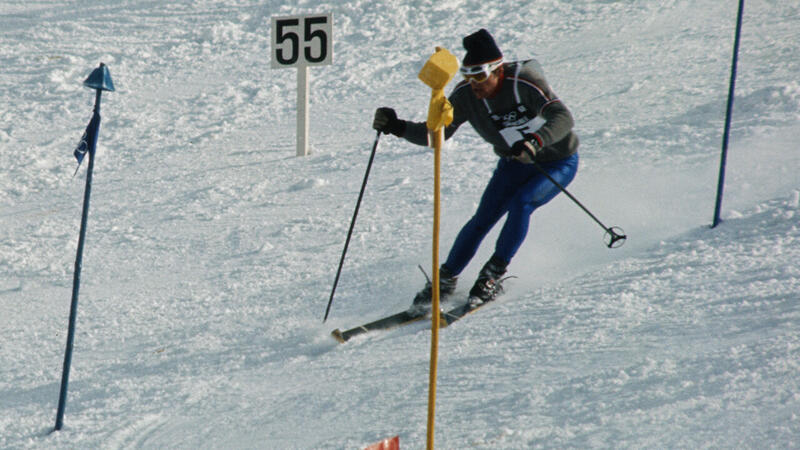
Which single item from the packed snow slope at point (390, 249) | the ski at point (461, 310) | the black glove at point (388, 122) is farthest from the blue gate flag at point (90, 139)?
the ski at point (461, 310)

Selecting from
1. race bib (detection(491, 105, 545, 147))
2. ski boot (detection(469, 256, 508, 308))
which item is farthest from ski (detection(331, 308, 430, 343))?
race bib (detection(491, 105, 545, 147))

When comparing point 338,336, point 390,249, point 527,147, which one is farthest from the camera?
point 390,249

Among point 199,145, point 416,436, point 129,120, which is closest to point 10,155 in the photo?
point 129,120

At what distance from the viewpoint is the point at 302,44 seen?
7434mm

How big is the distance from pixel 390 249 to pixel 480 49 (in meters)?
1.86

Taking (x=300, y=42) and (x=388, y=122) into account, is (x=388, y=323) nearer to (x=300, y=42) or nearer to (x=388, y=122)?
(x=388, y=122)

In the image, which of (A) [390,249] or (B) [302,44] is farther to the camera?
(B) [302,44]

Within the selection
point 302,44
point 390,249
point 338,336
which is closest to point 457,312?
point 338,336

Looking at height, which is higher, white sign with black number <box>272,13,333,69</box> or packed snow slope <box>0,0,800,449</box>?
white sign with black number <box>272,13,333,69</box>

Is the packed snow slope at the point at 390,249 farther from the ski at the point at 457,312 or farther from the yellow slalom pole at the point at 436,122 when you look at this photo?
the yellow slalom pole at the point at 436,122

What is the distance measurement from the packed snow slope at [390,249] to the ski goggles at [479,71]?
1.27 metres

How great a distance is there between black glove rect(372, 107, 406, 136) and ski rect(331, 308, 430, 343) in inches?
40.3

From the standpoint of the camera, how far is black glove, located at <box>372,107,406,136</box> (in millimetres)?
4461

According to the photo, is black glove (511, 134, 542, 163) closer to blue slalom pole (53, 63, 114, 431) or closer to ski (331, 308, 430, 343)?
ski (331, 308, 430, 343)
